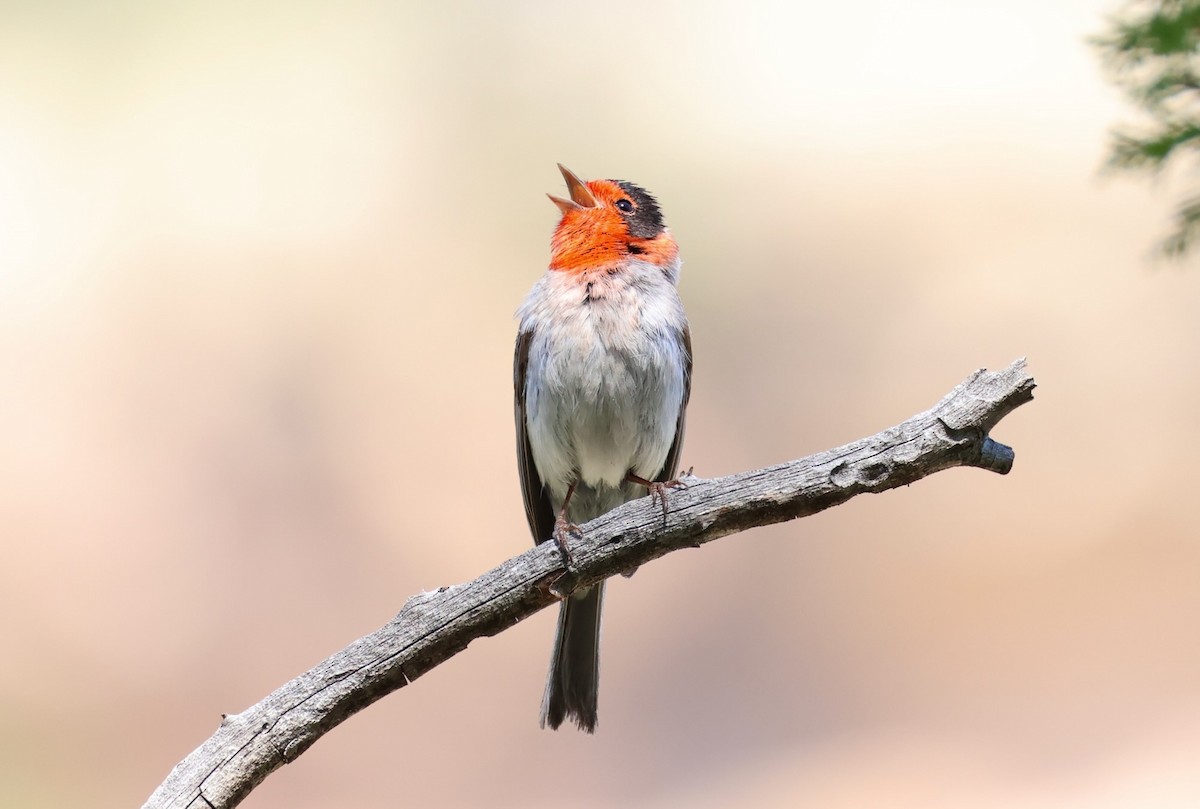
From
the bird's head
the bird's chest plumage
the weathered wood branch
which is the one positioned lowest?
the weathered wood branch

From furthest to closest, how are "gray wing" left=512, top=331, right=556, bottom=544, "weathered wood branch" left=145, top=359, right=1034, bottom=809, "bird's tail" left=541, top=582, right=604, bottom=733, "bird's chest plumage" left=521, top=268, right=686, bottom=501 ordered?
1. "gray wing" left=512, top=331, right=556, bottom=544
2. "bird's tail" left=541, top=582, right=604, bottom=733
3. "bird's chest plumage" left=521, top=268, right=686, bottom=501
4. "weathered wood branch" left=145, top=359, right=1034, bottom=809

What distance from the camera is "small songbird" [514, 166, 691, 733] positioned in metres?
4.19

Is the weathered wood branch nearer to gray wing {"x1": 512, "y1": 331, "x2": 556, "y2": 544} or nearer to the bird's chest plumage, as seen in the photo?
the bird's chest plumage

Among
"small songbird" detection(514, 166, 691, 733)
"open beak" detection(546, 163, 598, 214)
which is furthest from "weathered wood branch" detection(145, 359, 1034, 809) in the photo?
"open beak" detection(546, 163, 598, 214)

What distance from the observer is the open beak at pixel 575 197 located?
181 inches

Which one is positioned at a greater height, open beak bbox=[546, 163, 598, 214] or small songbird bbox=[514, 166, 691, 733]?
open beak bbox=[546, 163, 598, 214]

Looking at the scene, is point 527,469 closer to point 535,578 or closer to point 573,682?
point 573,682

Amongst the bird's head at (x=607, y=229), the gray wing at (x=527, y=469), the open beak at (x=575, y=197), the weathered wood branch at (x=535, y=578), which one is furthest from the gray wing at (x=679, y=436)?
the weathered wood branch at (x=535, y=578)

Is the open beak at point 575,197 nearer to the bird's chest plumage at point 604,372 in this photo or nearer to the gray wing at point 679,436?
the bird's chest plumage at point 604,372

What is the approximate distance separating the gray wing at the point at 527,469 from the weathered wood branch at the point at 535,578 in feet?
4.75

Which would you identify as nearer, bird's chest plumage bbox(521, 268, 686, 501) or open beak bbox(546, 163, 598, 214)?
bird's chest plumage bbox(521, 268, 686, 501)

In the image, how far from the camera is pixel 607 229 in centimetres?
448

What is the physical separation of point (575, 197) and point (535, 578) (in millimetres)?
2067

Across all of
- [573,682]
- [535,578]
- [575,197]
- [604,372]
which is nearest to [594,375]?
[604,372]
